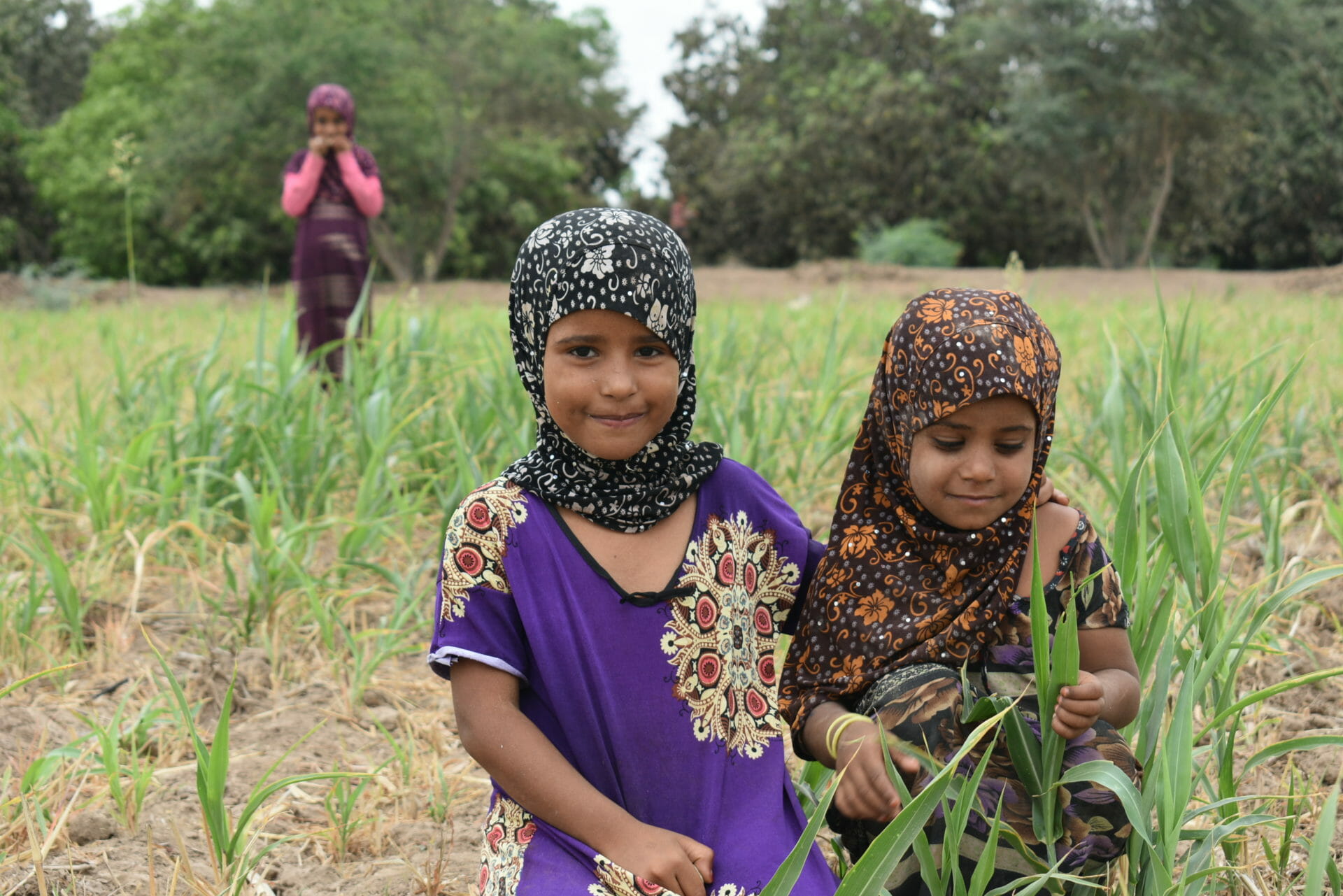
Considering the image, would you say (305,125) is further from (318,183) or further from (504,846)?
(504,846)

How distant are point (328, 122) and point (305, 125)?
34.7ft

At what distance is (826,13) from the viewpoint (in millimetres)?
21969

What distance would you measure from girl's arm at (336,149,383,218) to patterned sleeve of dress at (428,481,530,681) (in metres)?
3.91

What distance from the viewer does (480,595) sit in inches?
55.9

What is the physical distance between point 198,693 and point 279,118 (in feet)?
44.3

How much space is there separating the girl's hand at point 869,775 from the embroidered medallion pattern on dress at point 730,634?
0.14m

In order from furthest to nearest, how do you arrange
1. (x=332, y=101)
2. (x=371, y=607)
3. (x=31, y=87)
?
(x=31, y=87) → (x=332, y=101) → (x=371, y=607)

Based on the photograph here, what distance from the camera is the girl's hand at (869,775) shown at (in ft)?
4.47


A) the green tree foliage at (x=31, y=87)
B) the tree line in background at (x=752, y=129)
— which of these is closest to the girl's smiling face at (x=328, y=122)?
the tree line in background at (x=752, y=129)

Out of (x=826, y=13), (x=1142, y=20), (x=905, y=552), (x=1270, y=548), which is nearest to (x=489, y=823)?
(x=905, y=552)

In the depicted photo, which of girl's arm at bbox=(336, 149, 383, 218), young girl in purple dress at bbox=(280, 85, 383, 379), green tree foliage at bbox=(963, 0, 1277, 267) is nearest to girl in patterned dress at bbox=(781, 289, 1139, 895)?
young girl in purple dress at bbox=(280, 85, 383, 379)

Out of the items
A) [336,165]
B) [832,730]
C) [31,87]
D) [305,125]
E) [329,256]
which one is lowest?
[832,730]

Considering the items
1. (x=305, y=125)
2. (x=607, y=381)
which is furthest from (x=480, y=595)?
(x=305, y=125)

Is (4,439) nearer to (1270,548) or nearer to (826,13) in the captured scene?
(1270,548)
